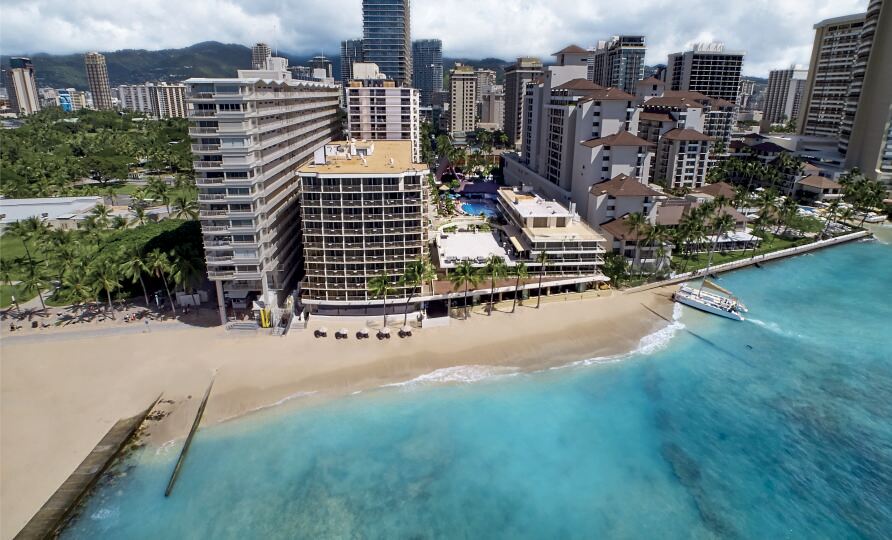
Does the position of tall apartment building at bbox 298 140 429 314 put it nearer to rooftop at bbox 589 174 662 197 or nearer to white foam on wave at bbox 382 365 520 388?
white foam on wave at bbox 382 365 520 388

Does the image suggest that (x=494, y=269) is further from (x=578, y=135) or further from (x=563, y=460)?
(x=578, y=135)

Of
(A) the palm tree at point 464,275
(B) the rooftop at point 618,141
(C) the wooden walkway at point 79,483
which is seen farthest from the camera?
(B) the rooftop at point 618,141

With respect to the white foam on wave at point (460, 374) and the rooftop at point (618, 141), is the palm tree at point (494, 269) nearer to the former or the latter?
the white foam on wave at point (460, 374)

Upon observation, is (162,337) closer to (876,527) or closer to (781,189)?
(876,527)

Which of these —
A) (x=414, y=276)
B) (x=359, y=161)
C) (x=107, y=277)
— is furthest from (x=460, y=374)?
(x=107, y=277)

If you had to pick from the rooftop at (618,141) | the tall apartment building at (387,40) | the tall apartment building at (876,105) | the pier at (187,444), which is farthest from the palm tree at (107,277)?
the tall apartment building at (876,105)

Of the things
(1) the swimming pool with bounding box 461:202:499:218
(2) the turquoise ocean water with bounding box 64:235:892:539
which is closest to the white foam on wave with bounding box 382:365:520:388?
(2) the turquoise ocean water with bounding box 64:235:892:539
